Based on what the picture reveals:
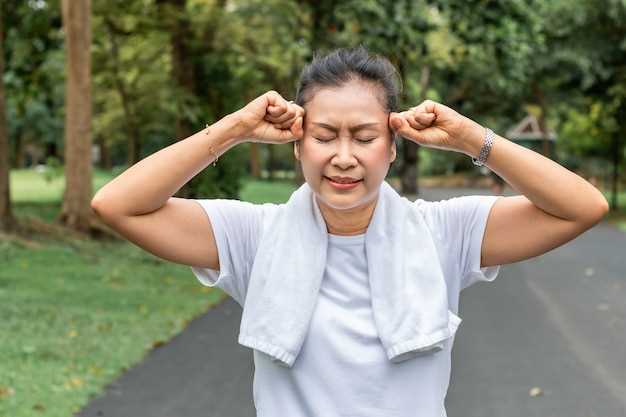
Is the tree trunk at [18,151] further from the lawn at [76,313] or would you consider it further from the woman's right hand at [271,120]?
the woman's right hand at [271,120]

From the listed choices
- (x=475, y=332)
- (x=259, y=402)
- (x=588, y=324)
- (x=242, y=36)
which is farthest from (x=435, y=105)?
(x=242, y=36)

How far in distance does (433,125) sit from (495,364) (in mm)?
5143

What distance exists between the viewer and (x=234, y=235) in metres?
2.30

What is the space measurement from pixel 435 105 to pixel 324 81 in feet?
0.92

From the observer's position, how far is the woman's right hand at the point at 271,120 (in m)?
2.23

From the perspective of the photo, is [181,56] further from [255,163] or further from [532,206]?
[255,163]

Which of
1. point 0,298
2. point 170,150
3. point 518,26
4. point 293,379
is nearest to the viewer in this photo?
point 293,379

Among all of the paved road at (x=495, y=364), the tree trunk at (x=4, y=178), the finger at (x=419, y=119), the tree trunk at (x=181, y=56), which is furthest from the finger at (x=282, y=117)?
the tree trunk at (x=181, y=56)

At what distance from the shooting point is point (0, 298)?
9.91 metres

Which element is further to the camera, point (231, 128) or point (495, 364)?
point (495, 364)

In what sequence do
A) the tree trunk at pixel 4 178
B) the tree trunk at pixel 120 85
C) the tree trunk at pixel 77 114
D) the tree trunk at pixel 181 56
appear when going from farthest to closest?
1. the tree trunk at pixel 120 85
2. the tree trunk at pixel 181 56
3. the tree trunk at pixel 77 114
4. the tree trunk at pixel 4 178

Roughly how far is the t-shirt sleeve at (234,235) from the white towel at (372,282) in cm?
6

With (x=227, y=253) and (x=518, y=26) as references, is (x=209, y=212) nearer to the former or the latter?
(x=227, y=253)

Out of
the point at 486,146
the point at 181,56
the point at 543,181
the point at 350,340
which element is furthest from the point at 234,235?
the point at 181,56
